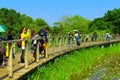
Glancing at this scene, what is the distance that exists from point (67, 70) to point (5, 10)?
75420mm

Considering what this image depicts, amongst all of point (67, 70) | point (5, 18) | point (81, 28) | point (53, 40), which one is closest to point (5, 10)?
point (5, 18)

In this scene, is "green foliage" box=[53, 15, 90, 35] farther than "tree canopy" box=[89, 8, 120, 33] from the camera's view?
Yes

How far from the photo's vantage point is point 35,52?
54.3ft

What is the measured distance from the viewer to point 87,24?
126 m

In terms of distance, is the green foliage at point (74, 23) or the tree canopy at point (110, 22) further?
the green foliage at point (74, 23)

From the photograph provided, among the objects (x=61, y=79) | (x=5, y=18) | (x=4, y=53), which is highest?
(x=5, y=18)

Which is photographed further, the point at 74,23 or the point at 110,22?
the point at 74,23

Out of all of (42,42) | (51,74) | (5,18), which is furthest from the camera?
(5,18)

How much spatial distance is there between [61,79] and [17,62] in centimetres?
274

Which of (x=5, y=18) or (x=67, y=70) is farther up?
(x=5, y=18)

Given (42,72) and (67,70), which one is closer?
(42,72)

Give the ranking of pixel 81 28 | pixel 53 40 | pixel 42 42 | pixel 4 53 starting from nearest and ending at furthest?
Result: pixel 4 53
pixel 42 42
pixel 53 40
pixel 81 28

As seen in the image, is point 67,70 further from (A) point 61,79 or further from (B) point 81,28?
(B) point 81,28

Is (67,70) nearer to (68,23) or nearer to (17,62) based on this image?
(17,62)
